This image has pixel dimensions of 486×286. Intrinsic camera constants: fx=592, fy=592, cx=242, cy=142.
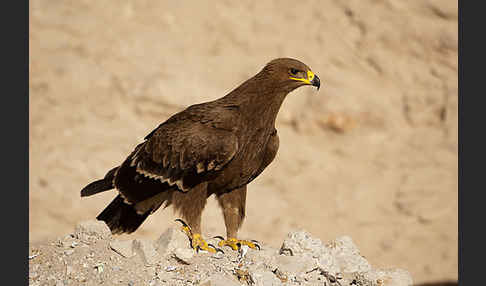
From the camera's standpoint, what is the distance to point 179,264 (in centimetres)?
472

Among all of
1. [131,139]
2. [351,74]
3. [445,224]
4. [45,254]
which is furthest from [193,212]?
[445,224]

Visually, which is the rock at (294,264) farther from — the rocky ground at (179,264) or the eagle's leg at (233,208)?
the eagle's leg at (233,208)

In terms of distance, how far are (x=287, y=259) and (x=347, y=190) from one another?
6572 millimetres

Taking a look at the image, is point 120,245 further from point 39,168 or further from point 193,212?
point 39,168

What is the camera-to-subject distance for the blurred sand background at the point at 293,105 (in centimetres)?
1074

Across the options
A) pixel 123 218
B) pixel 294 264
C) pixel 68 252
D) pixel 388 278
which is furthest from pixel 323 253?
pixel 68 252

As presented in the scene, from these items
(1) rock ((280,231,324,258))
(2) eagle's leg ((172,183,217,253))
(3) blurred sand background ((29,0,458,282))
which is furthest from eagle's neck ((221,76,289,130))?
(3) blurred sand background ((29,0,458,282))

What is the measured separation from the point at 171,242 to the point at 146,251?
0.70 ft

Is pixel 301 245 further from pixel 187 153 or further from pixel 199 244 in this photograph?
pixel 187 153

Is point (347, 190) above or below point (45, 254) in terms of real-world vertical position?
below

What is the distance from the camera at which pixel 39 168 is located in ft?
35.1

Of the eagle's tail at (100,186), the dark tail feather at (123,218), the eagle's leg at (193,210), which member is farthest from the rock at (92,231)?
the eagle's leg at (193,210)

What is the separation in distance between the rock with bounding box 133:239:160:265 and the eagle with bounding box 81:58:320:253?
0.35m

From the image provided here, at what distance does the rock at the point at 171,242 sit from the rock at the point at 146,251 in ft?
0.21
